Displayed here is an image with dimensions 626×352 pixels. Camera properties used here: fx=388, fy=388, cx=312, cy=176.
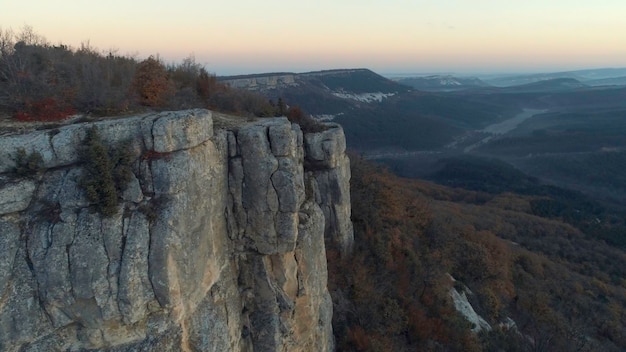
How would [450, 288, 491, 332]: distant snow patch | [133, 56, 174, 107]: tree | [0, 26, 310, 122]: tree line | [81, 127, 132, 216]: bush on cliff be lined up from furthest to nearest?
[450, 288, 491, 332]: distant snow patch
[133, 56, 174, 107]: tree
[0, 26, 310, 122]: tree line
[81, 127, 132, 216]: bush on cliff

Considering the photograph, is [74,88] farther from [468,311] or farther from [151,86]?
[468,311]

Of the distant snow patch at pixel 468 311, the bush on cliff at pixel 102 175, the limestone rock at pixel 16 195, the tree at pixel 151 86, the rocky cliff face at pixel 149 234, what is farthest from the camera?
the distant snow patch at pixel 468 311

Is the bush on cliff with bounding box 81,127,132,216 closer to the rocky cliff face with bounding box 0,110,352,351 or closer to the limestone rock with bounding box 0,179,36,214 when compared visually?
the rocky cliff face with bounding box 0,110,352,351

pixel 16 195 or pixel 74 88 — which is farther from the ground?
pixel 74 88

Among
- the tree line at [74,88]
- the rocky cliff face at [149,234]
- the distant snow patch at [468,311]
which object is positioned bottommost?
the distant snow patch at [468,311]

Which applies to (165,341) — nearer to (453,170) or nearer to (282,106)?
(282,106)

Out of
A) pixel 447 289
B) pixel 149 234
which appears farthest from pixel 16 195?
pixel 447 289

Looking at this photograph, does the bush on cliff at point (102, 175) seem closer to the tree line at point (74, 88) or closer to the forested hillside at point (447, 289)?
the tree line at point (74, 88)

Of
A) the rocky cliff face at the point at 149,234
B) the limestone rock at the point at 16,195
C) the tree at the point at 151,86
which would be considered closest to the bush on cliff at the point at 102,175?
the rocky cliff face at the point at 149,234

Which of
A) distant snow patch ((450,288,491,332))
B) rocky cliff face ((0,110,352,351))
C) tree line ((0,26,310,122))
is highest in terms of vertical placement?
tree line ((0,26,310,122))

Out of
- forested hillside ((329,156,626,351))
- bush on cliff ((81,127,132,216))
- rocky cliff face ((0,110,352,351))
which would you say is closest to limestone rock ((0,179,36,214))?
rocky cliff face ((0,110,352,351))
